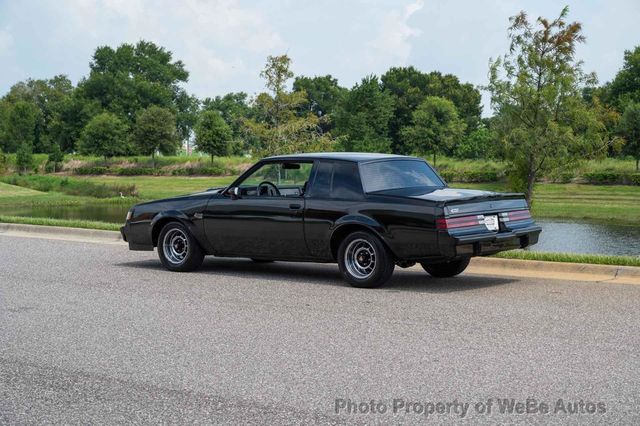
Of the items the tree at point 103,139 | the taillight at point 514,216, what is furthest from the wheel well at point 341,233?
the tree at point 103,139

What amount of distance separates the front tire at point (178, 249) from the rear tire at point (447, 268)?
306 cm

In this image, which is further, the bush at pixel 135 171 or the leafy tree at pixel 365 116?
the leafy tree at pixel 365 116

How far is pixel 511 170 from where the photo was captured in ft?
105

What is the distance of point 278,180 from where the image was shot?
11805 mm

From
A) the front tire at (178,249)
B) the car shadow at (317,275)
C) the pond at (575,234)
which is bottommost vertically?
the pond at (575,234)

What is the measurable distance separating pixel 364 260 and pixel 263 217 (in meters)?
1.55

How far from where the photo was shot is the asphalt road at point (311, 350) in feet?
18.6

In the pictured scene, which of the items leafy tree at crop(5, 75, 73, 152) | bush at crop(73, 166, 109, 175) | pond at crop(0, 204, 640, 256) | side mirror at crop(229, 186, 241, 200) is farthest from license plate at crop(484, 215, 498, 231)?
leafy tree at crop(5, 75, 73, 152)

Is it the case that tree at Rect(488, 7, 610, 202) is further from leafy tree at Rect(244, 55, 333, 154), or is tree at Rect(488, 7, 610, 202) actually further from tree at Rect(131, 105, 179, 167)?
tree at Rect(131, 105, 179, 167)

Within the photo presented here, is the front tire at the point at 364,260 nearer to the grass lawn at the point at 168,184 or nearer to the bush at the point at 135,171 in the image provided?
the grass lawn at the point at 168,184

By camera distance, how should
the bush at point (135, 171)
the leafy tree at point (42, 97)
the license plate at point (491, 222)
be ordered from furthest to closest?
the leafy tree at point (42, 97) < the bush at point (135, 171) < the license plate at point (491, 222)

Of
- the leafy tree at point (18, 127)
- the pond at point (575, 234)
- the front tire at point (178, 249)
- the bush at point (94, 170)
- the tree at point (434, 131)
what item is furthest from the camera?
the leafy tree at point (18, 127)

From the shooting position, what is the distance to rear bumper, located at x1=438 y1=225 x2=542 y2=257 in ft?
32.8

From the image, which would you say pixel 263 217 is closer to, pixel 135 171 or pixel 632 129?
pixel 632 129
